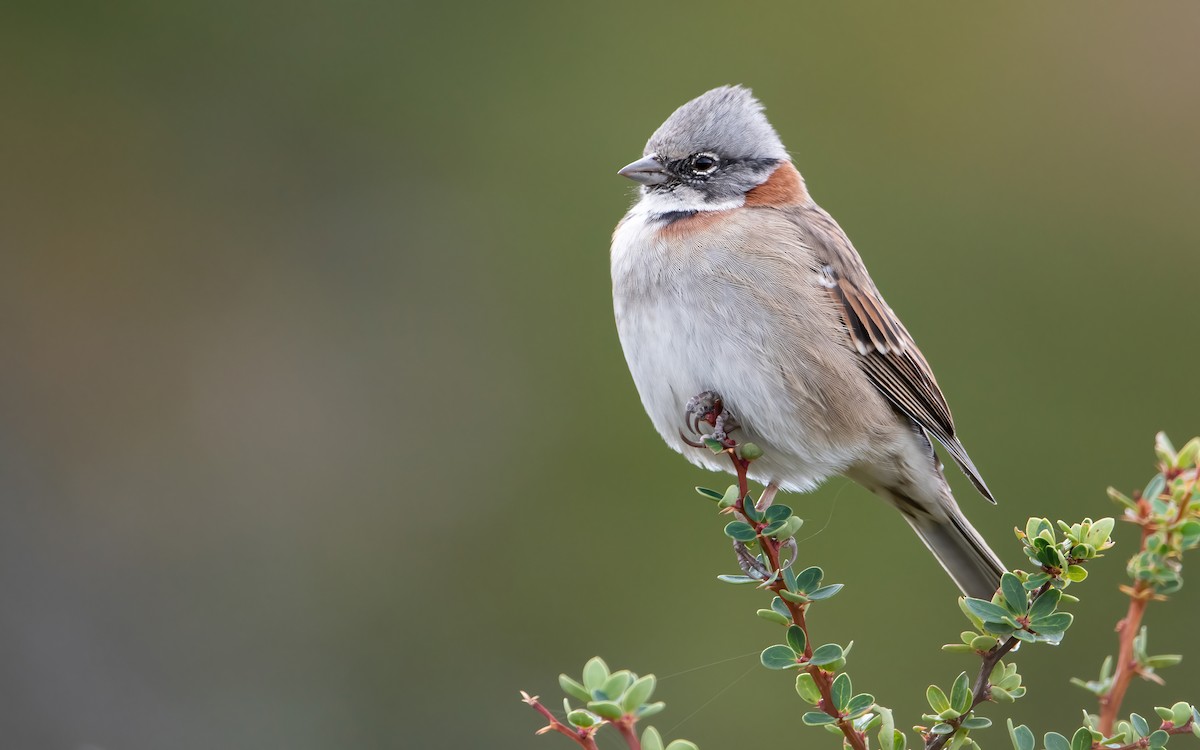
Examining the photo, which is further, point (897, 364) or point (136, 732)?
point (136, 732)

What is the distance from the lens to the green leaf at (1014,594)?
234cm

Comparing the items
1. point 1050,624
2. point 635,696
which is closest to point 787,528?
point 1050,624

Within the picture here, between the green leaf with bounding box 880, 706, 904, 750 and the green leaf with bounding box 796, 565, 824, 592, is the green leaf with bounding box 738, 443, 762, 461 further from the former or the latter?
the green leaf with bounding box 880, 706, 904, 750

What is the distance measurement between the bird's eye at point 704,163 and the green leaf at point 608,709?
2.78m

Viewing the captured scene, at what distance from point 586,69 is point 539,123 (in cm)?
42

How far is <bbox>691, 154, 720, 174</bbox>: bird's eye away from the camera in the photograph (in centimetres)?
446

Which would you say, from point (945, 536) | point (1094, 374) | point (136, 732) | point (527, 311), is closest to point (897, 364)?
point (945, 536)

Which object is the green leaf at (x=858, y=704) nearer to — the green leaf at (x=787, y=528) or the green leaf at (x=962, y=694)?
the green leaf at (x=962, y=694)

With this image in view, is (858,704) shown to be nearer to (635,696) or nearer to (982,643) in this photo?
(982,643)

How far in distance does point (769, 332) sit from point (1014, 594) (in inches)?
68.0

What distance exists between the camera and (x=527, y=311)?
6703 millimetres

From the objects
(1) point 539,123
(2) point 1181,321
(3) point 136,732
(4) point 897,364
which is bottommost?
(3) point 136,732

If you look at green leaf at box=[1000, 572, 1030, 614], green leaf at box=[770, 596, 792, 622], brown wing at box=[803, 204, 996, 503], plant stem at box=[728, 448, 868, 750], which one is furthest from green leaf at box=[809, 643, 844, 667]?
brown wing at box=[803, 204, 996, 503]

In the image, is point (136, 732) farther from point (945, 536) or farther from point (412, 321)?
point (945, 536)
